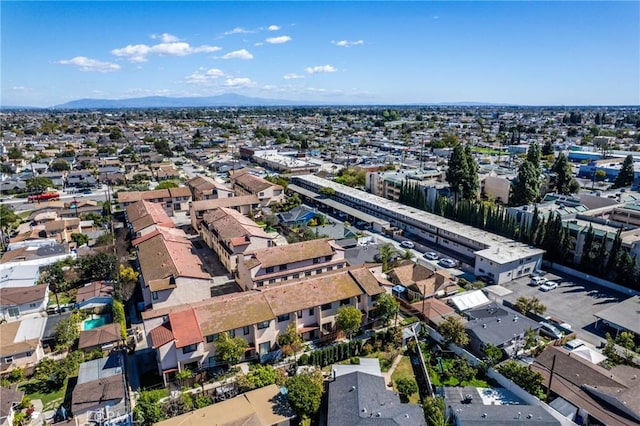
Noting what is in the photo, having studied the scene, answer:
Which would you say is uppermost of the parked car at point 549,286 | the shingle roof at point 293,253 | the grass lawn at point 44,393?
the shingle roof at point 293,253

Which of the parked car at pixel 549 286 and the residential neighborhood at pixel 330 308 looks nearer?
the residential neighborhood at pixel 330 308

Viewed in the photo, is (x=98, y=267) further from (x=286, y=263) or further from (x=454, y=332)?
(x=454, y=332)

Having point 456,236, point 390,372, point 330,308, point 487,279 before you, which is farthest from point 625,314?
point 330,308

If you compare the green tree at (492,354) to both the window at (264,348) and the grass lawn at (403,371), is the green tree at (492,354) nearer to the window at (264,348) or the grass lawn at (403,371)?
the grass lawn at (403,371)

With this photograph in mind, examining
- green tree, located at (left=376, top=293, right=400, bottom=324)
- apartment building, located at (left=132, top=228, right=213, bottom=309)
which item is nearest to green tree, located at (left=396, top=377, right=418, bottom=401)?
green tree, located at (left=376, top=293, right=400, bottom=324)

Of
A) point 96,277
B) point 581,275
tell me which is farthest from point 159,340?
point 581,275

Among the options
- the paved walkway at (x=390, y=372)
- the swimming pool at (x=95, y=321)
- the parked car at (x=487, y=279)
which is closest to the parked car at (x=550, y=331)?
→ the parked car at (x=487, y=279)
